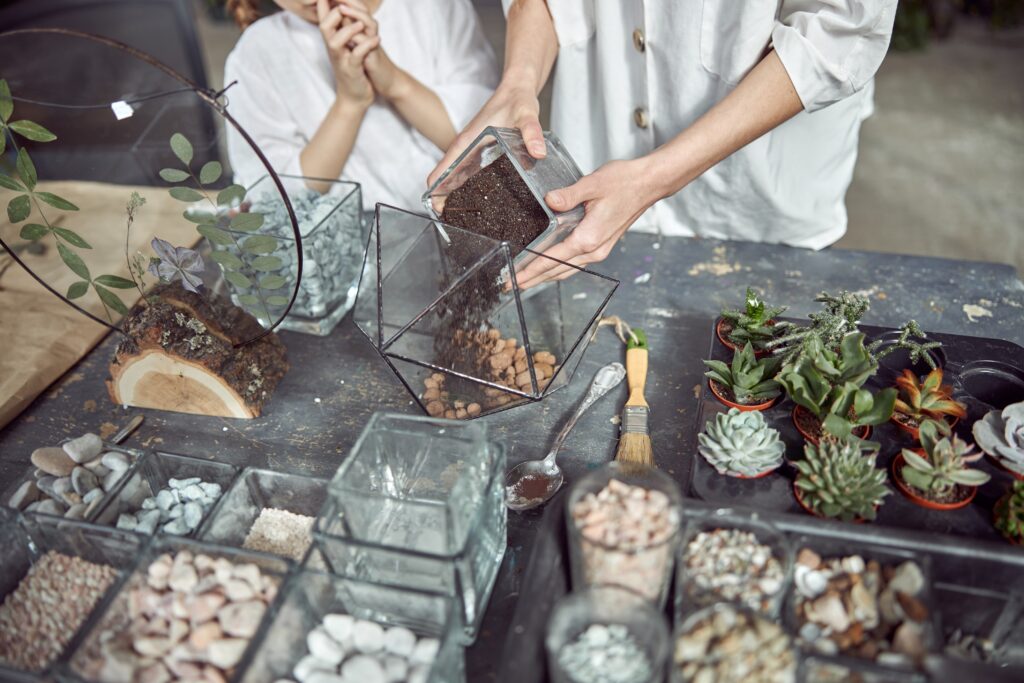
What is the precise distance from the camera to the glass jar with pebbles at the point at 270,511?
0.92 meters

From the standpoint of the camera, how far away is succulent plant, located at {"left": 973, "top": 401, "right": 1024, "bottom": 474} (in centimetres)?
91

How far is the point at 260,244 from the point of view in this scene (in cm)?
112

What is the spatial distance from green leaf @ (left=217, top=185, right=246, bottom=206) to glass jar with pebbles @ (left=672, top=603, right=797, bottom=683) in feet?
2.64

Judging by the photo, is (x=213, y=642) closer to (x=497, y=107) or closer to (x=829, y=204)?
(x=497, y=107)

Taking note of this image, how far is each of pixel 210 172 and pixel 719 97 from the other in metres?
0.85

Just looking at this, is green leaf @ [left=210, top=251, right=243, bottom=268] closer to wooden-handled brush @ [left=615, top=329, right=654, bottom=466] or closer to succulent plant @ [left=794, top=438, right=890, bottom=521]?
wooden-handled brush @ [left=615, top=329, right=654, bottom=466]

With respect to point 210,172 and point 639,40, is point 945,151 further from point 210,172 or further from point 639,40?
point 210,172

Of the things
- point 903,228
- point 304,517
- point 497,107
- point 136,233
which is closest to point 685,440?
point 304,517

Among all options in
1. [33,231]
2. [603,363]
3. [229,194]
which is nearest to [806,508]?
[603,363]

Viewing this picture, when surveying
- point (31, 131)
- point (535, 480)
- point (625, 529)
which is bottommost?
point (535, 480)

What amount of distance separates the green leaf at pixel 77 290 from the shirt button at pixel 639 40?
969 mm

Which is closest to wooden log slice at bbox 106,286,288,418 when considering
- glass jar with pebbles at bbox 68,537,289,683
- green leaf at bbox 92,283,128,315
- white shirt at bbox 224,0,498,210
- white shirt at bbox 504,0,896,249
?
green leaf at bbox 92,283,128,315

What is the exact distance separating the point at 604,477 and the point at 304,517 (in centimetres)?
38

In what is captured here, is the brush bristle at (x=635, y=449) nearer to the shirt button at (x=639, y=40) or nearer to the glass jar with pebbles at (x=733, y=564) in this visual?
the glass jar with pebbles at (x=733, y=564)
